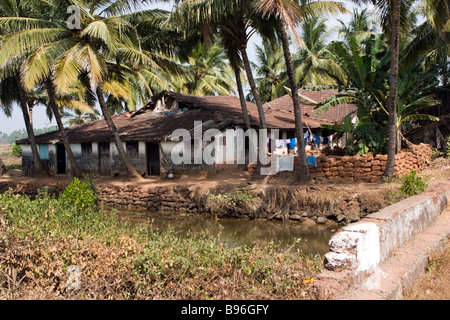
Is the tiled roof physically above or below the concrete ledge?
above

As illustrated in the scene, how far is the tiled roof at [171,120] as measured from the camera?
758 inches

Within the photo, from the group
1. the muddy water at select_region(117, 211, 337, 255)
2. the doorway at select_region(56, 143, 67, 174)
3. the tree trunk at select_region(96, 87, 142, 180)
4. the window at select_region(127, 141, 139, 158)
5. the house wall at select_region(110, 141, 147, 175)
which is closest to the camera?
the muddy water at select_region(117, 211, 337, 255)

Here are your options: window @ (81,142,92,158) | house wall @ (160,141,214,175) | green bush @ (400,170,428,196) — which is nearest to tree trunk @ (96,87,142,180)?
house wall @ (160,141,214,175)

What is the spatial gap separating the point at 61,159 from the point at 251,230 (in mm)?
14769

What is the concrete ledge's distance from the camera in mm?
4281

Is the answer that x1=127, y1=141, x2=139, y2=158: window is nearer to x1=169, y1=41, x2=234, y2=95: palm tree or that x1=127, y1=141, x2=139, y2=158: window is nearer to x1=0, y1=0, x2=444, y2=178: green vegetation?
x1=0, y1=0, x2=444, y2=178: green vegetation

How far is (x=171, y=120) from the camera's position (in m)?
20.8

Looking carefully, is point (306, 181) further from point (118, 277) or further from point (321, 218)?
point (118, 277)

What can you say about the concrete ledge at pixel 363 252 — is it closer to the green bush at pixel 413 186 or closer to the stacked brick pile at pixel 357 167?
the green bush at pixel 413 186

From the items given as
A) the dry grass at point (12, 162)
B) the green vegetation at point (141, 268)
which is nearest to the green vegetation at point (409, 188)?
the green vegetation at point (141, 268)

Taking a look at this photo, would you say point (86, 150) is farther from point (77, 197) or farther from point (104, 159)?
point (77, 197)

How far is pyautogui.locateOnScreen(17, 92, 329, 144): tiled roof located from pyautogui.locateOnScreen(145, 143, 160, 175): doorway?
3.13 ft

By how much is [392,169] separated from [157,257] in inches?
374

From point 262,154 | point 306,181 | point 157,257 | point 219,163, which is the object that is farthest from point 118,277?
point 219,163
